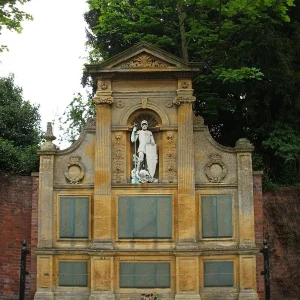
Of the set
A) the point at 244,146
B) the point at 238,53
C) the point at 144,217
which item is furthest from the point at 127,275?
the point at 238,53

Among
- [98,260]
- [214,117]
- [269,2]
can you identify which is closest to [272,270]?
[98,260]

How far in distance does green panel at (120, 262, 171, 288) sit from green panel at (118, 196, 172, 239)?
788 millimetres

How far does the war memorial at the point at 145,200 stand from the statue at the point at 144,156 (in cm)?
3

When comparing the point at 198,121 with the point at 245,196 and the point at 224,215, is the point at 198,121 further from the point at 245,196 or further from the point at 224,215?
the point at 224,215

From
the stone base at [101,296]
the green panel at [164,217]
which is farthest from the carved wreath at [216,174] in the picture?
the stone base at [101,296]

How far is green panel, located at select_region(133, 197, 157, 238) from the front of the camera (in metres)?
14.6

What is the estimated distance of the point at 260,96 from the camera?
18.9 meters

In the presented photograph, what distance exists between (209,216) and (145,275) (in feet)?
8.11

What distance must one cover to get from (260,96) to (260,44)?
1.93 m

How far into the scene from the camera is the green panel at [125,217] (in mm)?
14656

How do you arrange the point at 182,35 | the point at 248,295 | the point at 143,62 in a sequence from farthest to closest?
the point at 182,35 → the point at 143,62 → the point at 248,295

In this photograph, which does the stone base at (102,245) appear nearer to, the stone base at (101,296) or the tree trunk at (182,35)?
the stone base at (101,296)

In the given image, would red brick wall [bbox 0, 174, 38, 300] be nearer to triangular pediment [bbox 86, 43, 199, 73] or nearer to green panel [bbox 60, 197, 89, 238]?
green panel [bbox 60, 197, 89, 238]

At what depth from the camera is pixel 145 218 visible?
A: 14.7m
